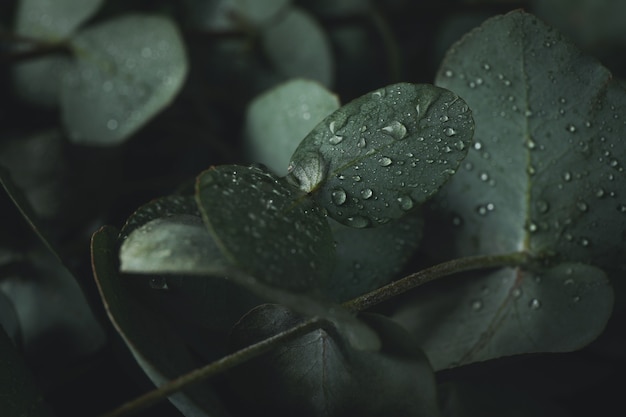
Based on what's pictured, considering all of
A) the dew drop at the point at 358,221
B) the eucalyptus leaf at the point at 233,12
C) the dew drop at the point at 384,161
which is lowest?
the dew drop at the point at 358,221

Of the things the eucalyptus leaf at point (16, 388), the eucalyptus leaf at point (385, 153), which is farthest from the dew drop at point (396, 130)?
the eucalyptus leaf at point (16, 388)

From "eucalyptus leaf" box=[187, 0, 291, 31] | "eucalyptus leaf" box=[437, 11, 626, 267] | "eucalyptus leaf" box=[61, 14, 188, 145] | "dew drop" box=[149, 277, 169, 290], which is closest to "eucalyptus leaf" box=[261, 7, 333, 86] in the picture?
"eucalyptus leaf" box=[187, 0, 291, 31]

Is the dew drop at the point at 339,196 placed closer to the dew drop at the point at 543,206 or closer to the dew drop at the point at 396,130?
the dew drop at the point at 396,130

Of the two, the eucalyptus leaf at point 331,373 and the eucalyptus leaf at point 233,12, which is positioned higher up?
the eucalyptus leaf at point 233,12

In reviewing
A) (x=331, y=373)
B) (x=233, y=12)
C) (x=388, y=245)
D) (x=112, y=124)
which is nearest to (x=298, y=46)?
(x=233, y=12)

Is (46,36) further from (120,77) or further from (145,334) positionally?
(145,334)

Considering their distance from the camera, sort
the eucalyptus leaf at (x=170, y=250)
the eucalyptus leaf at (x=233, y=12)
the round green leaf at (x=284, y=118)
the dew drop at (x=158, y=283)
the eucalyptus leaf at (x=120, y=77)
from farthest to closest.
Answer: the eucalyptus leaf at (x=233, y=12) < the eucalyptus leaf at (x=120, y=77) < the round green leaf at (x=284, y=118) < the dew drop at (x=158, y=283) < the eucalyptus leaf at (x=170, y=250)

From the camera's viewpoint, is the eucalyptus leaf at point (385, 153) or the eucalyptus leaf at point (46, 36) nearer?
the eucalyptus leaf at point (385, 153)

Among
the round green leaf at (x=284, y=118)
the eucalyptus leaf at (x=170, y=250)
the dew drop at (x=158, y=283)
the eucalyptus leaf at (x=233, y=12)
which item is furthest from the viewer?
the eucalyptus leaf at (x=233, y=12)
